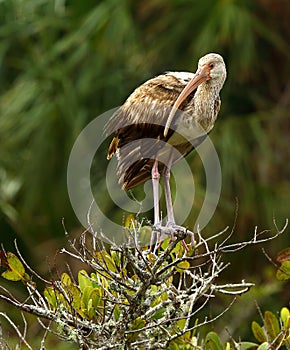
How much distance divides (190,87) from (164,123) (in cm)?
16

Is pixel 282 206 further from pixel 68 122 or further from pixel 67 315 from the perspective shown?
pixel 67 315

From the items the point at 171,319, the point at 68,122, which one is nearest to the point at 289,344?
the point at 171,319

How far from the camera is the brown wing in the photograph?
2.71m

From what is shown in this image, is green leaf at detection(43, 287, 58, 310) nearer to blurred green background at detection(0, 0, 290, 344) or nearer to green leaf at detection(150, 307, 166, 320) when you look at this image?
green leaf at detection(150, 307, 166, 320)

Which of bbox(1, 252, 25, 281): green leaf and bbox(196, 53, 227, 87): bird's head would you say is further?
bbox(196, 53, 227, 87): bird's head

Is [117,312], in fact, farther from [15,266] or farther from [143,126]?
[143,126]

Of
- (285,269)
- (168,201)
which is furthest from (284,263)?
(168,201)

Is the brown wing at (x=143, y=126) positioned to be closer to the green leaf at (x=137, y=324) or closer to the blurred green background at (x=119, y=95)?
the green leaf at (x=137, y=324)

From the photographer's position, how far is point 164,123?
106 inches

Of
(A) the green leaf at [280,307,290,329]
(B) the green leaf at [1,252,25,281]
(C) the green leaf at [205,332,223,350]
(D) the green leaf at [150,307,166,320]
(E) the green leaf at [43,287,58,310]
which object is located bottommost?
(A) the green leaf at [280,307,290,329]

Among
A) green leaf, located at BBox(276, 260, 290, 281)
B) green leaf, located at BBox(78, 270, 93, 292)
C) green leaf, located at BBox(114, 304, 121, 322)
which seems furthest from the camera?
green leaf, located at BBox(276, 260, 290, 281)

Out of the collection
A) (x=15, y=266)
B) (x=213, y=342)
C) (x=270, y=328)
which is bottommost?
(x=270, y=328)

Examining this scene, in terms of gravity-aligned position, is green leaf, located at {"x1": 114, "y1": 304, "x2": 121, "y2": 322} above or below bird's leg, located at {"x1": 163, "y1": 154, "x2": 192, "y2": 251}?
below

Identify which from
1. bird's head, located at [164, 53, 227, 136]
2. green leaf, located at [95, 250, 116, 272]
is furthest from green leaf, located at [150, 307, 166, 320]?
bird's head, located at [164, 53, 227, 136]
